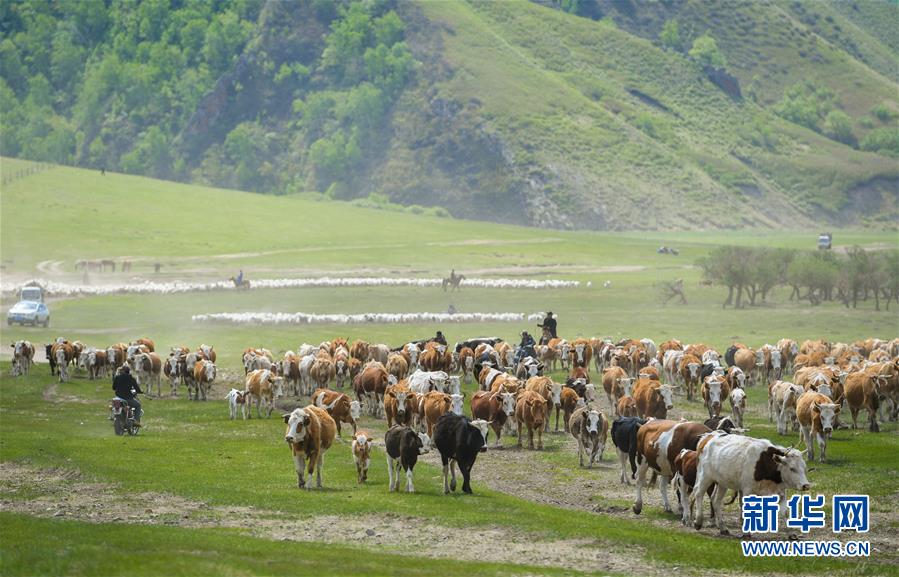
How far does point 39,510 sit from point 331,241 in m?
118

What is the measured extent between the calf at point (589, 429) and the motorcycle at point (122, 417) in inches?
505

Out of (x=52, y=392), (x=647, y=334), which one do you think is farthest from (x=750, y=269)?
(x=52, y=392)

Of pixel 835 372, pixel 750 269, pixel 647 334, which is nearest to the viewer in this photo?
pixel 835 372

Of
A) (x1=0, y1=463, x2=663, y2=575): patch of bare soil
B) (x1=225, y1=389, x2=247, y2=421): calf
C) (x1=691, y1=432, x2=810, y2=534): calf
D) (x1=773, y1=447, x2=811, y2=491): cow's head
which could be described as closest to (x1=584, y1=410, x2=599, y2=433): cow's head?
(x1=0, y1=463, x2=663, y2=575): patch of bare soil

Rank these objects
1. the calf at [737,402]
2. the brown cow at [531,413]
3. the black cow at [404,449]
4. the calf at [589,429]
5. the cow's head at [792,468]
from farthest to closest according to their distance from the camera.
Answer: the calf at [737,402] < the brown cow at [531,413] < the calf at [589,429] < the black cow at [404,449] < the cow's head at [792,468]

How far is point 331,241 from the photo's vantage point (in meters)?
145

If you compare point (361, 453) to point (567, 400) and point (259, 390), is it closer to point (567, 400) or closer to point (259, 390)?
point (567, 400)

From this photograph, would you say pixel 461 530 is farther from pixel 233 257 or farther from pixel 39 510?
pixel 233 257

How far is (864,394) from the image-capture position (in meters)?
38.9

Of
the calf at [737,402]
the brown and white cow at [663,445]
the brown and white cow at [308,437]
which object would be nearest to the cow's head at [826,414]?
the brown and white cow at [663,445]

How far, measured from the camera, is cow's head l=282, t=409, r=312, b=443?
28812mm

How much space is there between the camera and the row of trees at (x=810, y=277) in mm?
86312

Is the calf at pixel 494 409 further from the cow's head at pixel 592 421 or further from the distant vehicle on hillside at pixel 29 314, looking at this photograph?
the distant vehicle on hillside at pixel 29 314

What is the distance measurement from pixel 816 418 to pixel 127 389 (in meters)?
18.4
